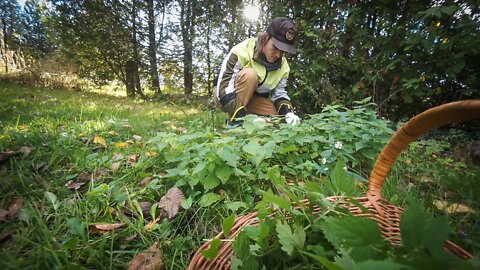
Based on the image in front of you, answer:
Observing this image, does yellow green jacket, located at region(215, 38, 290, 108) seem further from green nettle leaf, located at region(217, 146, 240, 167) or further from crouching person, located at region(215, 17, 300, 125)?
green nettle leaf, located at region(217, 146, 240, 167)

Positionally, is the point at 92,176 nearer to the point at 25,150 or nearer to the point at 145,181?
the point at 145,181

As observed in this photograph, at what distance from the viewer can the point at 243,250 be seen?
0.82 metres

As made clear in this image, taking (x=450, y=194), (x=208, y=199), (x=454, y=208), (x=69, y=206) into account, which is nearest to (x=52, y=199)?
(x=69, y=206)

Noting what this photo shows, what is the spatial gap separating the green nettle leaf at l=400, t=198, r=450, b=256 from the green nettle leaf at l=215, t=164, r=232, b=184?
826mm

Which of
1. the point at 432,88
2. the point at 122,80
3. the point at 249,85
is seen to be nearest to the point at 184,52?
the point at 122,80

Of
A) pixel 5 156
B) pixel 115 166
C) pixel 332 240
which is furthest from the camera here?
pixel 115 166

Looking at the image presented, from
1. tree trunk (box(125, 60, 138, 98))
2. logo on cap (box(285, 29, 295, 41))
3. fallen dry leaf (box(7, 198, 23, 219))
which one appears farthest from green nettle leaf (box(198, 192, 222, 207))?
tree trunk (box(125, 60, 138, 98))

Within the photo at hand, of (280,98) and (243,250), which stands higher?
(280,98)

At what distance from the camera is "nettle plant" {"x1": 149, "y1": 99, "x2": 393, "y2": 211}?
4.33 ft

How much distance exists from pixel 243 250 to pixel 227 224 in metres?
0.09

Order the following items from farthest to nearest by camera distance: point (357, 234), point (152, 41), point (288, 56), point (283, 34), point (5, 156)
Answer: point (152, 41)
point (288, 56)
point (283, 34)
point (5, 156)
point (357, 234)

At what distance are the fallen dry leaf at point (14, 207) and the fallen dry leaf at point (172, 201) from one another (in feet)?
1.94

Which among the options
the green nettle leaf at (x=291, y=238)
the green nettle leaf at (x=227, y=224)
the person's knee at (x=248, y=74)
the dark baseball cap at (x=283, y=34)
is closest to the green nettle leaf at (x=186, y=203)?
the green nettle leaf at (x=227, y=224)

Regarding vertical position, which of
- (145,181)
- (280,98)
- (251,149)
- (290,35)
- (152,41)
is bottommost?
(145,181)
